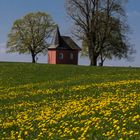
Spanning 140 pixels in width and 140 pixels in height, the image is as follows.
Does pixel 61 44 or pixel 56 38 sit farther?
pixel 56 38

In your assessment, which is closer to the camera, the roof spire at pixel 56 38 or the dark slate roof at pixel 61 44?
the dark slate roof at pixel 61 44

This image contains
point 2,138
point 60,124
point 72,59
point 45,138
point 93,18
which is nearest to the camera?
A: point 45,138

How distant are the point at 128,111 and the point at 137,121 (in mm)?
1791

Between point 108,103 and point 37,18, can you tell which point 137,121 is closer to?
point 108,103

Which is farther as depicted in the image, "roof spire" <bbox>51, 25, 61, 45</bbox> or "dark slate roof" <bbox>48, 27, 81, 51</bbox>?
"roof spire" <bbox>51, 25, 61, 45</bbox>

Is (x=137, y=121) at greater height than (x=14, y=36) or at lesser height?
lesser

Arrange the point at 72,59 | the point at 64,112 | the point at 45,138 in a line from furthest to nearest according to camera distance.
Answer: the point at 72,59 < the point at 64,112 < the point at 45,138

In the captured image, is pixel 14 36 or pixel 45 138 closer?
pixel 45 138

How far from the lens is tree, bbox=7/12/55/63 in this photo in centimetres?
11719

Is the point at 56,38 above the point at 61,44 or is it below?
above

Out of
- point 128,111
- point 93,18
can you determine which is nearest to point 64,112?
point 128,111

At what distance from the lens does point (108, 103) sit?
49.7 ft

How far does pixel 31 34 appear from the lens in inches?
4719

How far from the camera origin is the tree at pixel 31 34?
384 ft
